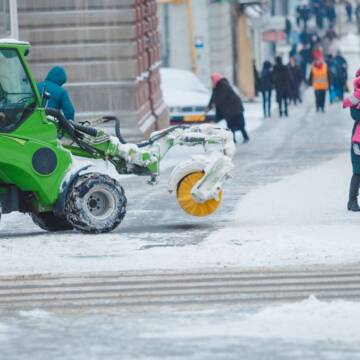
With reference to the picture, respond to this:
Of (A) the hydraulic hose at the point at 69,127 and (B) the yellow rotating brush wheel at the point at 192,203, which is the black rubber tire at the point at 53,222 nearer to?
(A) the hydraulic hose at the point at 69,127

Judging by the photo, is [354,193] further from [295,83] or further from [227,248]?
[295,83]

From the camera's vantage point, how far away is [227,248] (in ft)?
47.2

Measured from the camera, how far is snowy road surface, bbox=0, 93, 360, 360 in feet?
34.3

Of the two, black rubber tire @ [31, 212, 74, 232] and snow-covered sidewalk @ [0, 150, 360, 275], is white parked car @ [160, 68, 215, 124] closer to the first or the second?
snow-covered sidewalk @ [0, 150, 360, 275]

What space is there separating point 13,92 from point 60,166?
775mm

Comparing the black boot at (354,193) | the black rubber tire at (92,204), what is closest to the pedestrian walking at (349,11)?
the black boot at (354,193)

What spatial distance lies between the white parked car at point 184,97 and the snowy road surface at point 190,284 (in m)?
19.7

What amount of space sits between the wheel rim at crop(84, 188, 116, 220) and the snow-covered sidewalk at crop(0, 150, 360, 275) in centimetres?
29

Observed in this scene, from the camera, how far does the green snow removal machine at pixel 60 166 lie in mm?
15625

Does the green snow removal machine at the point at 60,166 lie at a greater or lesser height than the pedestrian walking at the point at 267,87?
greater

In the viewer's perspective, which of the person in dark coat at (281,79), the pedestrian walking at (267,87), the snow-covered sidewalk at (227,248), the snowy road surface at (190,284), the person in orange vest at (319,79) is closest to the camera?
the snowy road surface at (190,284)

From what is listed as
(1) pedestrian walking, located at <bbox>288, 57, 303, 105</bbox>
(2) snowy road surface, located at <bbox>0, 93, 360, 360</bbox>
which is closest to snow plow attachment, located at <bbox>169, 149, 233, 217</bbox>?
(2) snowy road surface, located at <bbox>0, 93, 360, 360</bbox>

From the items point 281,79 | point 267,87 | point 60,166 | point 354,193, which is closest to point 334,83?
point 267,87

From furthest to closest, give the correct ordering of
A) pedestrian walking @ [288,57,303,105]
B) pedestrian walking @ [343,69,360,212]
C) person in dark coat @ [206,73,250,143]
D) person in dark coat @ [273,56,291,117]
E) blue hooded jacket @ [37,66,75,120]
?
pedestrian walking @ [288,57,303,105]
person in dark coat @ [273,56,291,117]
person in dark coat @ [206,73,250,143]
blue hooded jacket @ [37,66,75,120]
pedestrian walking @ [343,69,360,212]
